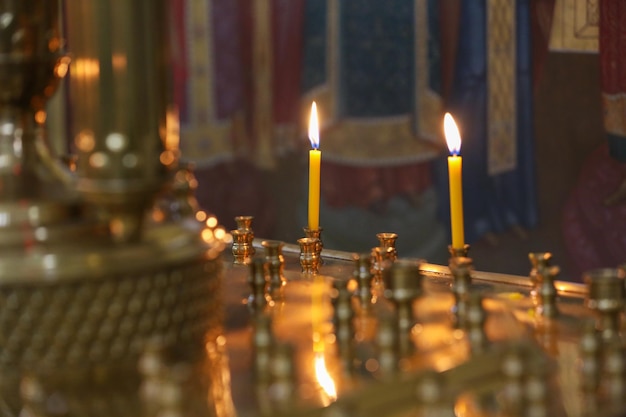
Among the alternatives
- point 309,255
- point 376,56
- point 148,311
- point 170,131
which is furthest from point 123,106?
point 376,56

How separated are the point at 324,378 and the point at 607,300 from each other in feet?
0.82

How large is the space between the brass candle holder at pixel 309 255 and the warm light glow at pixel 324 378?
0.40 meters

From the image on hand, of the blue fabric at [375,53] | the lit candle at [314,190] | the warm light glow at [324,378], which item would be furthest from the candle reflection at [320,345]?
the blue fabric at [375,53]

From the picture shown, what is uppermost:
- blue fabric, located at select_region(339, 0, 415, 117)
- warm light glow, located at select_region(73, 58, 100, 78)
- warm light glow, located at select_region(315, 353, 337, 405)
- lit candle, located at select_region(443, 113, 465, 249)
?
blue fabric, located at select_region(339, 0, 415, 117)

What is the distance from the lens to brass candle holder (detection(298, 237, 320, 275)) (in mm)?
1181

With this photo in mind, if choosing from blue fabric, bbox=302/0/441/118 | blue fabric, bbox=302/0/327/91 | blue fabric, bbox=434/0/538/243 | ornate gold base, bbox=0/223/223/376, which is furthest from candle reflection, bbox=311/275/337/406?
blue fabric, bbox=302/0/327/91

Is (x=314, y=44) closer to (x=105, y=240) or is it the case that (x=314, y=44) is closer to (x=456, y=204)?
(x=456, y=204)

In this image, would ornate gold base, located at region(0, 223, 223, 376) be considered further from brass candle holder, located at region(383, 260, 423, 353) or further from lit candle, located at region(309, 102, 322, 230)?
lit candle, located at region(309, 102, 322, 230)

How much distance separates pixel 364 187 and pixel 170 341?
3098mm

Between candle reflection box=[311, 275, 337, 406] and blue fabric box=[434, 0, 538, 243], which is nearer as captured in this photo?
candle reflection box=[311, 275, 337, 406]

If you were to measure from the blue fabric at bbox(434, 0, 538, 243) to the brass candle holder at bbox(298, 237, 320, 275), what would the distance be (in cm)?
239

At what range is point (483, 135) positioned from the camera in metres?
3.56

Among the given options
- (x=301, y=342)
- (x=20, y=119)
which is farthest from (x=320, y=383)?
(x=20, y=119)

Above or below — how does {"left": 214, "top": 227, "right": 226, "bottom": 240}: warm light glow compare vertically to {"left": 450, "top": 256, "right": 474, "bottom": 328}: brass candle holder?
above
